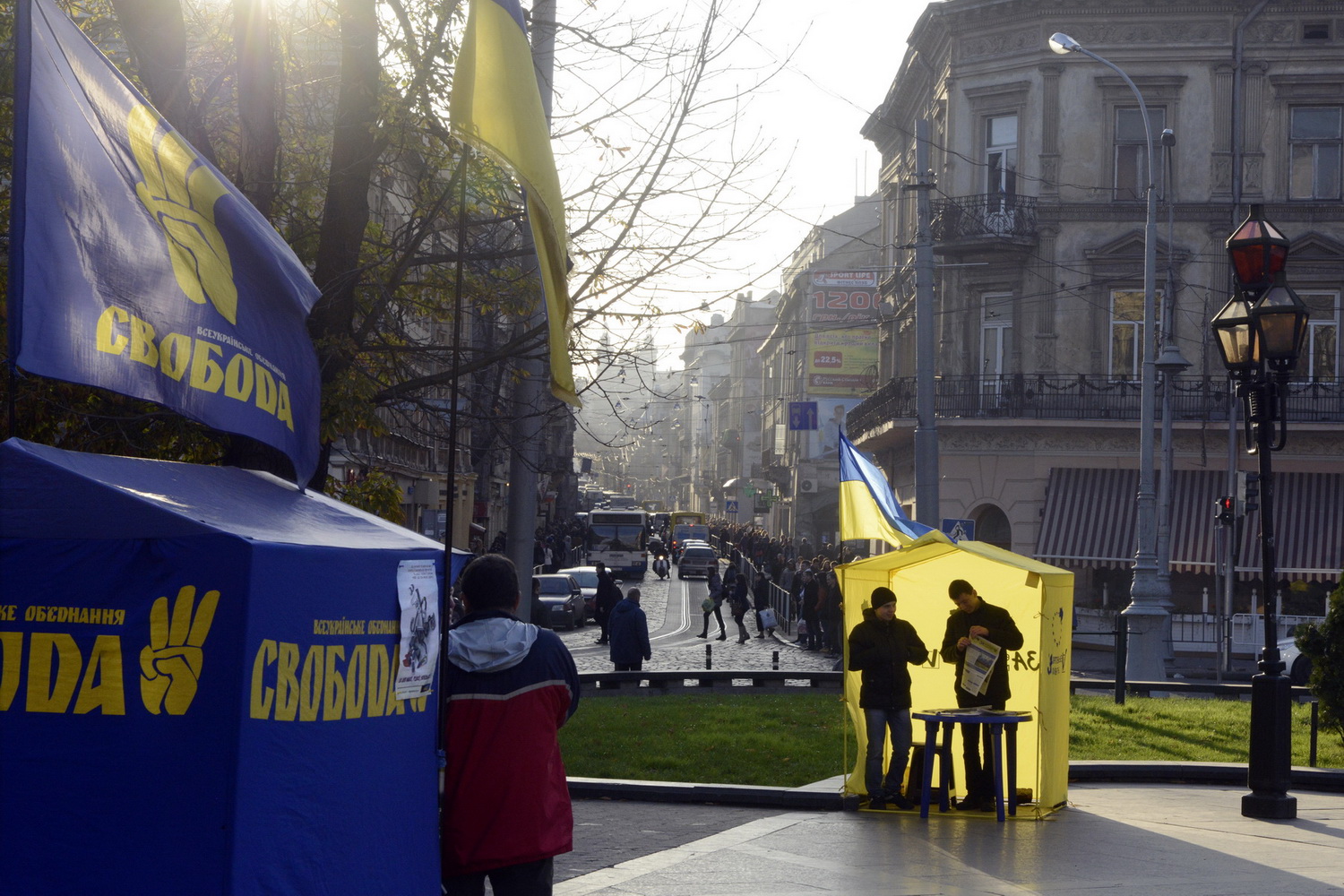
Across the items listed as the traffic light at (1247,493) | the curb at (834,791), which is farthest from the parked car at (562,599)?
the curb at (834,791)

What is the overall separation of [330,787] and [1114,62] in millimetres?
34368

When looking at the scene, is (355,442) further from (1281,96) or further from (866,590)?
(866,590)

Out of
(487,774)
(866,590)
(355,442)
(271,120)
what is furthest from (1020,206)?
(487,774)

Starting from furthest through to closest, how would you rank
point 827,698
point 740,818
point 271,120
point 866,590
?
point 827,698 < point 866,590 < point 740,818 < point 271,120

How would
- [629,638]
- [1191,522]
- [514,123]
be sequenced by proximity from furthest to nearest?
[1191,522] < [629,638] < [514,123]

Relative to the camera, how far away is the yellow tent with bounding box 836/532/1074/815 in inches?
463

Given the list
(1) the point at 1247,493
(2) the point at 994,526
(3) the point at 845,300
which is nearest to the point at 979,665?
(1) the point at 1247,493

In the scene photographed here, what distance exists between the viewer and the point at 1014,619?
13023 millimetres

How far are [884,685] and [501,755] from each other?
21.7 feet

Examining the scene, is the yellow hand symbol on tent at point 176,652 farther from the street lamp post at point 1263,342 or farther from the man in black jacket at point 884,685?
the street lamp post at point 1263,342

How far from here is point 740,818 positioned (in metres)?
11.5

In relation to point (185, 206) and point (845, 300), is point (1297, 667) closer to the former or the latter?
point (185, 206)

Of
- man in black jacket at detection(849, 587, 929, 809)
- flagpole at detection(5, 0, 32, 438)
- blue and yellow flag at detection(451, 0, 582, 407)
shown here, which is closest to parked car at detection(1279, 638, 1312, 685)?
man in black jacket at detection(849, 587, 929, 809)

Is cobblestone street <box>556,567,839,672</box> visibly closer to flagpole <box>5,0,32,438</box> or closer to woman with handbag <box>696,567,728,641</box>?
woman with handbag <box>696,567,728,641</box>
